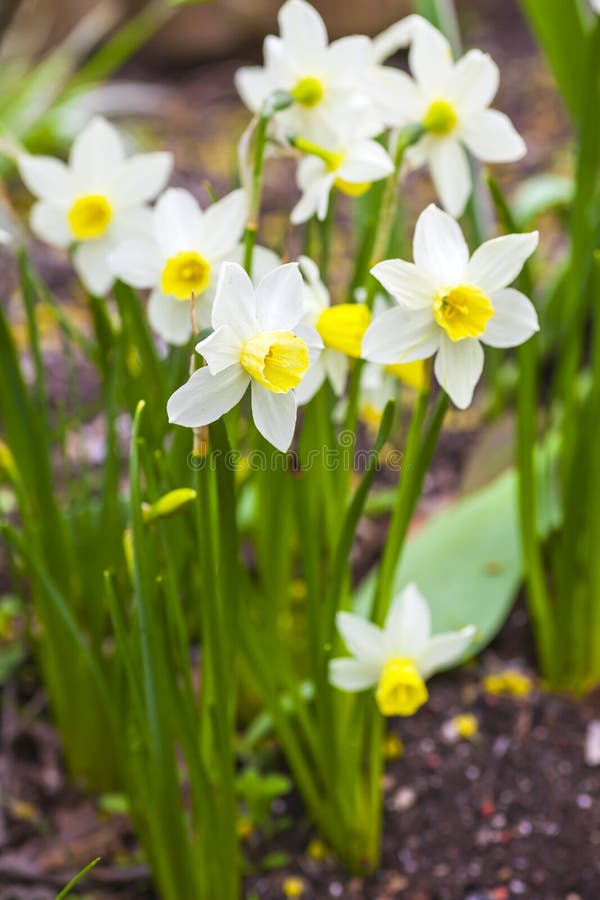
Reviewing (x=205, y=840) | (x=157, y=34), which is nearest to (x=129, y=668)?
(x=205, y=840)

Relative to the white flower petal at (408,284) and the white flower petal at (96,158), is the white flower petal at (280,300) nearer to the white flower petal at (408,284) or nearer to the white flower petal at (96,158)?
the white flower petal at (408,284)

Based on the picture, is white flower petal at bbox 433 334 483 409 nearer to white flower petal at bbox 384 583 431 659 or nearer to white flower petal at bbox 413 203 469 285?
white flower petal at bbox 413 203 469 285

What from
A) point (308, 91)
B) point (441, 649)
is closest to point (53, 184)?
point (308, 91)

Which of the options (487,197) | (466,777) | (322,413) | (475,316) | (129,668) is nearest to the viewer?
(475,316)

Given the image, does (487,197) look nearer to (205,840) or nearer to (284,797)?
(284,797)

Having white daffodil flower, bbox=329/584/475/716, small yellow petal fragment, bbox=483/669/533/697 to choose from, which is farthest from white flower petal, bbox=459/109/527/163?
small yellow petal fragment, bbox=483/669/533/697

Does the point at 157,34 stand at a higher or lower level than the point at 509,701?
higher
